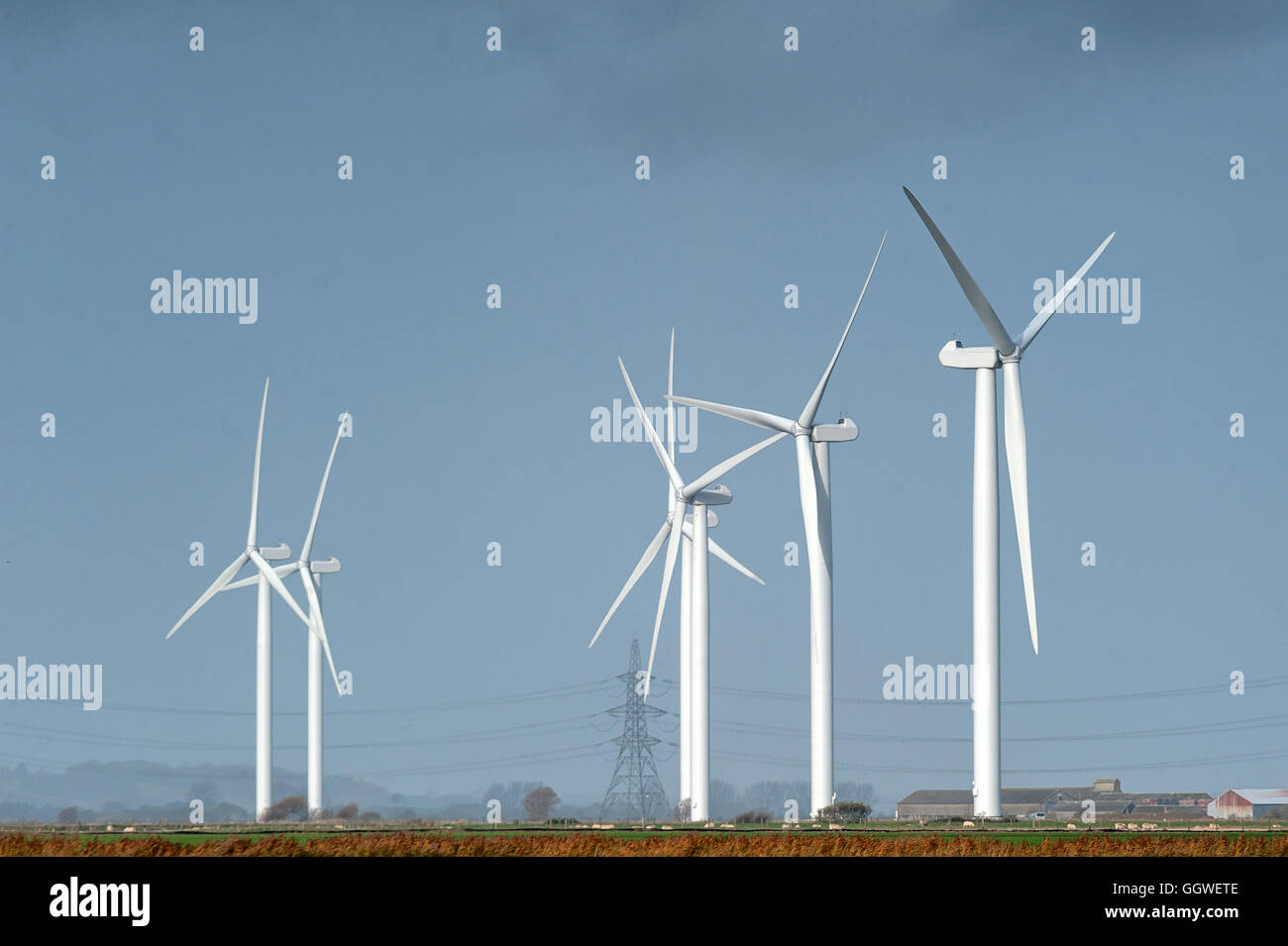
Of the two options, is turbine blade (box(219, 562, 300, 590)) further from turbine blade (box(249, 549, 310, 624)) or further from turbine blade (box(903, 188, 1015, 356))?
turbine blade (box(903, 188, 1015, 356))

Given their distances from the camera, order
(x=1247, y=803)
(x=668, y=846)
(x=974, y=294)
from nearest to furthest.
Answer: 1. (x=668, y=846)
2. (x=974, y=294)
3. (x=1247, y=803)

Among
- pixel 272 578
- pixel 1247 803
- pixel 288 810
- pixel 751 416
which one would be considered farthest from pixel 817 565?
pixel 1247 803

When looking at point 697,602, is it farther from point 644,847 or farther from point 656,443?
point 644,847

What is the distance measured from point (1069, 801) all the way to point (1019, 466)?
9387 cm

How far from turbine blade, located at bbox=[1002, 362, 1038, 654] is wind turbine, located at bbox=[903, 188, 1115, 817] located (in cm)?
4

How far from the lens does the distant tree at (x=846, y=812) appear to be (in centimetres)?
9000

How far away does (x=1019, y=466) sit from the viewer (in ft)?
271

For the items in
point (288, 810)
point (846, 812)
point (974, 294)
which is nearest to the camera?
point (974, 294)

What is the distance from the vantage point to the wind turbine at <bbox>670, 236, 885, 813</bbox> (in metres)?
92.5

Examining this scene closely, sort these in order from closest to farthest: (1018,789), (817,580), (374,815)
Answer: (817,580)
(374,815)
(1018,789)
